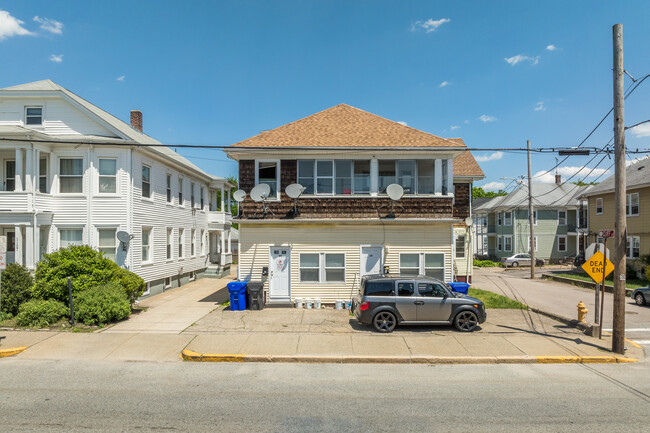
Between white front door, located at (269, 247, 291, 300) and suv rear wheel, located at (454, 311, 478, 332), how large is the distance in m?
6.49

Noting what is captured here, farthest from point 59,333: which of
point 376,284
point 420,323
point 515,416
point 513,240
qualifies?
point 513,240

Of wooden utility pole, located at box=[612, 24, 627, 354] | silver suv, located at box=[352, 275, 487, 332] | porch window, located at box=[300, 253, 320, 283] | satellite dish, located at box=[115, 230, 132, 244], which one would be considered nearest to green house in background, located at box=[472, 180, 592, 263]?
porch window, located at box=[300, 253, 320, 283]

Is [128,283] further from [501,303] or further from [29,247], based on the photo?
[501,303]

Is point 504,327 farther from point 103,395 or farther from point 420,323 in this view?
point 103,395

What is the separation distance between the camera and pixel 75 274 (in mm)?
13164

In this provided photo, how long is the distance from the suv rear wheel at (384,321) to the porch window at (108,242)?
496 inches

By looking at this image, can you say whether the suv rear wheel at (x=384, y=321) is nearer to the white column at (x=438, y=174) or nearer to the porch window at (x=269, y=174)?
the white column at (x=438, y=174)

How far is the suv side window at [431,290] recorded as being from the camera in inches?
449

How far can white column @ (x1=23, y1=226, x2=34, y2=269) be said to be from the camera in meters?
15.7

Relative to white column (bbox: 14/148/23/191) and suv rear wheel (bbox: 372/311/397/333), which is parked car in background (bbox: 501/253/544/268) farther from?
white column (bbox: 14/148/23/191)

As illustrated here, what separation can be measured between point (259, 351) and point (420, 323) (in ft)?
16.0

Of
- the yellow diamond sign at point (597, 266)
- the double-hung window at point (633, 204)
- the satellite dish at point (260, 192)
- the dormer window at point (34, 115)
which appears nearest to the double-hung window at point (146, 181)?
the dormer window at point (34, 115)

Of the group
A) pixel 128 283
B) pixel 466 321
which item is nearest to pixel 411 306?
pixel 466 321

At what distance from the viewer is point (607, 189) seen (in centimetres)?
3009
